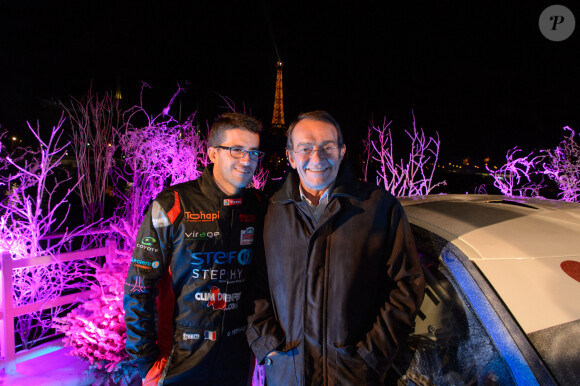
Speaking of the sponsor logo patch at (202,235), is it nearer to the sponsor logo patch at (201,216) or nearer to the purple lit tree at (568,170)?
the sponsor logo patch at (201,216)

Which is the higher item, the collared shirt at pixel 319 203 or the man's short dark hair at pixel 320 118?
the man's short dark hair at pixel 320 118

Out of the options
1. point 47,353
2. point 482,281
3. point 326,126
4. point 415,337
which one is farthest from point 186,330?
point 47,353

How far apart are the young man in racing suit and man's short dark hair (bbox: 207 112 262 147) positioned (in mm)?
184

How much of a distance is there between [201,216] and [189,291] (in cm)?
44

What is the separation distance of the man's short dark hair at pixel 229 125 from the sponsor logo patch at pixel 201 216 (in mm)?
459

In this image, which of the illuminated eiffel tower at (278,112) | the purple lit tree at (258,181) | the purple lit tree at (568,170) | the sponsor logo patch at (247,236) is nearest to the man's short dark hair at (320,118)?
the sponsor logo patch at (247,236)

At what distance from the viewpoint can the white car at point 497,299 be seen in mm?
1181

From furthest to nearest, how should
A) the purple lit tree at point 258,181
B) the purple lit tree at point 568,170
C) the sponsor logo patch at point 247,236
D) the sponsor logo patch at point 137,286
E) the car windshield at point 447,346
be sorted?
1. the purple lit tree at point 258,181
2. the purple lit tree at point 568,170
3. the sponsor logo patch at point 247,236
4. the sponsor logo patch at point 137,286
5. the car windshield at point 447,346

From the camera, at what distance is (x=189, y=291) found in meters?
2.03

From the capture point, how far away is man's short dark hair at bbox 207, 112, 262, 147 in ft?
7.20

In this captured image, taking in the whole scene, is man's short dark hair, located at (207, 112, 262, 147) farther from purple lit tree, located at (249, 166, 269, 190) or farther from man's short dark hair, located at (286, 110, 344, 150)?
purple lit tree, located at (249, 166, 269, 190)

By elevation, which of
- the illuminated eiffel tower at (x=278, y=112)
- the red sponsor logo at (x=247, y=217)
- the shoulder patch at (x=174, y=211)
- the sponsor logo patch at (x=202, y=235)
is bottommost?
the sponsor logo patch at (x=202, y=235)

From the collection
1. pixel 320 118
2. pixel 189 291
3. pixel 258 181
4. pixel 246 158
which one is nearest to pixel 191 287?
pixel 189 291

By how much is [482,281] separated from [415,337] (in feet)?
1.82
